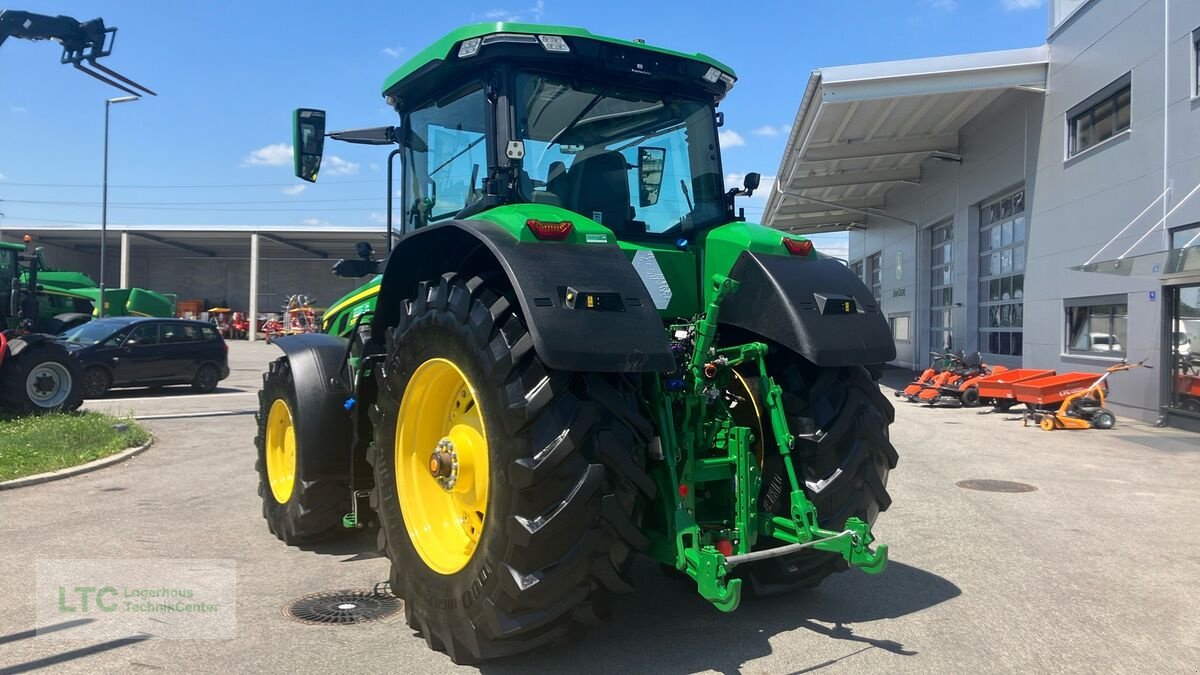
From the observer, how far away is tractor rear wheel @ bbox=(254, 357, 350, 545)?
546 cm

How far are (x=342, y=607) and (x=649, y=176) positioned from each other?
2.92m

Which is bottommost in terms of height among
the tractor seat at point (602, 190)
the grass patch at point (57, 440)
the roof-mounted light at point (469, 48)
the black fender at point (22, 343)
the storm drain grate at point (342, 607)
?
the storm drain grate at point (342, 607)

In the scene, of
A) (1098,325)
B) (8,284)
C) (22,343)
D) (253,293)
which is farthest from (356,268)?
(253,293)

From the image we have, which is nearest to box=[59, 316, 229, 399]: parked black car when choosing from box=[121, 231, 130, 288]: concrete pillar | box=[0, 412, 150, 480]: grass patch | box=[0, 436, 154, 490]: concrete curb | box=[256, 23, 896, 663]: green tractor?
box=[0, 412, 150, 480]: grass patch

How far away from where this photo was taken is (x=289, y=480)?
602 centimetres

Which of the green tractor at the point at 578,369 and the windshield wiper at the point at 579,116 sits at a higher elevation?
the windshield wiper at the point at 579,116

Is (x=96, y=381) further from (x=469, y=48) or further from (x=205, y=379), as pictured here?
(x=469, y=48)

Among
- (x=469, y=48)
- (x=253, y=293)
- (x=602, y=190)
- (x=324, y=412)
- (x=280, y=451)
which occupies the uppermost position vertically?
(x=253, y=293)

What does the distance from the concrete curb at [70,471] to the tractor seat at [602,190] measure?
246 inches

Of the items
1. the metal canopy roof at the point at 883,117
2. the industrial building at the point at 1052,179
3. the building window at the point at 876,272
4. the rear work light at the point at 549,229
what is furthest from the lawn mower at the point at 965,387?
the building window at the point at 876,272

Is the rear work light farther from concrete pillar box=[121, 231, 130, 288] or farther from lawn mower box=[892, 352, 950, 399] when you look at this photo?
concrete pillar box=[121, 231, 130, 288]

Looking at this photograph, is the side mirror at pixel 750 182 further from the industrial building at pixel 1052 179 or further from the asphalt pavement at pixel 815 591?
the industrial building at pixel 1052 179

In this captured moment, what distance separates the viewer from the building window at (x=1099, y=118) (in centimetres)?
1466

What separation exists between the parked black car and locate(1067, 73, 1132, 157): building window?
17786 mm
